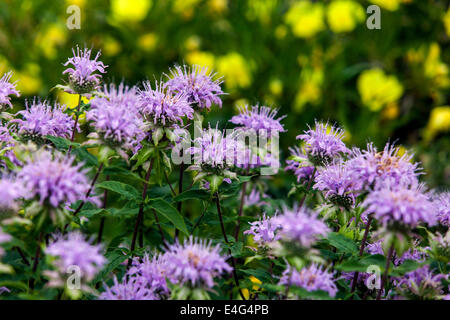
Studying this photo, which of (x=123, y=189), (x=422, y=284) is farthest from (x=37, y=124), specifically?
(x=422, y=284)

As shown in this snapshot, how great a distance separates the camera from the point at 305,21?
361 centimetres

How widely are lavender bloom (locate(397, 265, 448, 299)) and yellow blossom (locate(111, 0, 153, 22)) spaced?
10.0 feet

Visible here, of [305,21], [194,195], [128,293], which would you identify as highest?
[305,21]

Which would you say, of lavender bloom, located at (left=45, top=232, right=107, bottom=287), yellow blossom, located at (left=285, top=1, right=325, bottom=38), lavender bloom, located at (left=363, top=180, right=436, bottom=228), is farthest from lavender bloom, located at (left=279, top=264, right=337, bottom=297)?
yellow blossom, located at (left=285, top=1, right=325, bottom=38)

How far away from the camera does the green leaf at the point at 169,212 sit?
1.21 m

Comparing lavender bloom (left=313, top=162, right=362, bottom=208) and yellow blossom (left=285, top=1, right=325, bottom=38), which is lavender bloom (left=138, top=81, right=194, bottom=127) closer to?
lavender bloom (left=313, top=162, right=362, bottom=208)

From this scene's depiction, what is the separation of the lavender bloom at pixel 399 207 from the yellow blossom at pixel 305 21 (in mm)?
2708

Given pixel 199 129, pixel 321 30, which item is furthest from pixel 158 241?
pixel 321 30

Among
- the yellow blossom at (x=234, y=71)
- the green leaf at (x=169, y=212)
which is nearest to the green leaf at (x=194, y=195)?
the green leaf at (x=169, y=212)

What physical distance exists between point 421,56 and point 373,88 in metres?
0.62

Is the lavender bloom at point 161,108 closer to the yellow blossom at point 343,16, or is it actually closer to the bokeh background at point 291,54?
the bokeh background at point 291,54

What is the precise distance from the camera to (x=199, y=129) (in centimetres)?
143

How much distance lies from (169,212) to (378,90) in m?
2.49

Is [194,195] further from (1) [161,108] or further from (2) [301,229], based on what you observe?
(2) [301,229]
